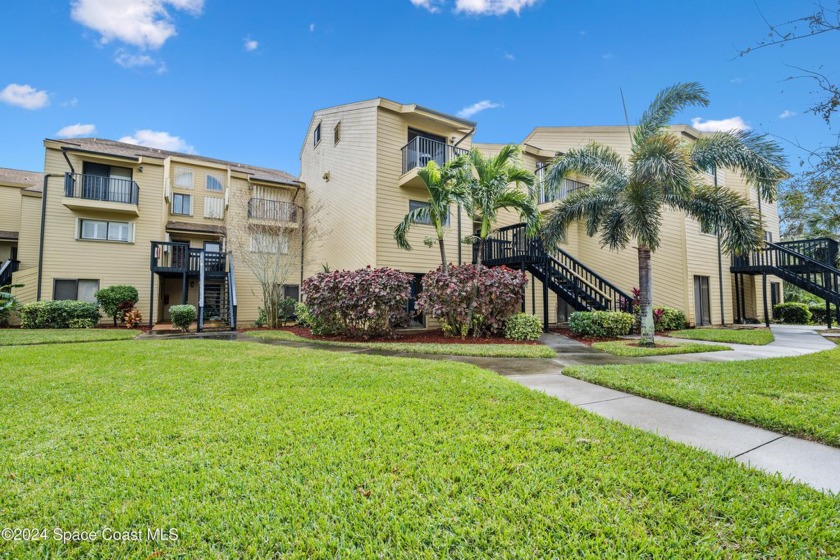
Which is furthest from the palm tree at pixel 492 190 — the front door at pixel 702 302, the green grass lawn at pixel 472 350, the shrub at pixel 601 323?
the front door at pixel 702 302

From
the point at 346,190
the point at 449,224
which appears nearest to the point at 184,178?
the point at 346,190

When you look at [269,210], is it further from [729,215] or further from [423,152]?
[729,215]

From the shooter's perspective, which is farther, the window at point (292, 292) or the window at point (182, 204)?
the window at point (182, 204)

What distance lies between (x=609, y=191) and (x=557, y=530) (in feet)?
33.0

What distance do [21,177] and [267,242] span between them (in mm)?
15879

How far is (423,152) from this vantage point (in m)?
13.4

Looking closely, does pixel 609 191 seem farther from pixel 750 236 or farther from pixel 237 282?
pixel 237 282

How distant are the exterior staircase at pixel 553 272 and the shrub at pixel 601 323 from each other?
96 cm

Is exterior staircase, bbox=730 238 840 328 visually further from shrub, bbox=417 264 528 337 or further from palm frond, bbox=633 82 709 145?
shrub, bbox=417 264 528 337

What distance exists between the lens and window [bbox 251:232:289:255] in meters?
15.1

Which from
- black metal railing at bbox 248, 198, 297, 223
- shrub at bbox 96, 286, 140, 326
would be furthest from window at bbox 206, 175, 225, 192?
shrub at bbox 96, 286, 140, 326

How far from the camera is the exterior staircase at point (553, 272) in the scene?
1180cm

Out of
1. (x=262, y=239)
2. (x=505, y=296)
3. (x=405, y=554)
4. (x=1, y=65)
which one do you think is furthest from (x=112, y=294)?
(x=405, y=554)

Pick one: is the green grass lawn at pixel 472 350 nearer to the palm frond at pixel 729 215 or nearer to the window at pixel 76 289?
the palm frond at pixel 729 215
